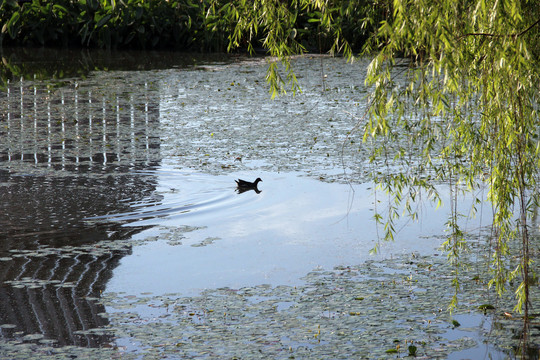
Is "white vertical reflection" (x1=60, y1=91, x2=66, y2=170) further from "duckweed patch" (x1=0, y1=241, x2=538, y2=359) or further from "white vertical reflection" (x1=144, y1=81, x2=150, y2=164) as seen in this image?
"duckweed patch" (x1=0, y1=241, x2=538, y2=359)

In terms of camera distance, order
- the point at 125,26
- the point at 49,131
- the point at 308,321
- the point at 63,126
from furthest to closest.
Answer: the point at 125,26, the point at 63,126, the point at 49,131, the point at 308,321

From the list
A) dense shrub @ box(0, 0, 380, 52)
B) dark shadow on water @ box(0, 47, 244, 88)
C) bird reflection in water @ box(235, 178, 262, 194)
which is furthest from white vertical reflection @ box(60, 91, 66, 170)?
dense shrub @ box(0, 0, 380, 52)

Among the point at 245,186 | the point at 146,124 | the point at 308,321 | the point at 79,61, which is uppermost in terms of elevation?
the point at 79,61

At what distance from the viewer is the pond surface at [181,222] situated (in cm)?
428

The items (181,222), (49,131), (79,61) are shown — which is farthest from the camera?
(79,61)

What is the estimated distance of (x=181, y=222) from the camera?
629 cm

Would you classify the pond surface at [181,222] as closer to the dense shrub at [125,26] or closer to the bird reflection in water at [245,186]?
the bird reflection in water at [245,186]

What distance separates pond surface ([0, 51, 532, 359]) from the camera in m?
4.28

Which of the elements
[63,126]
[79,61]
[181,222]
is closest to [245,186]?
[181,222]

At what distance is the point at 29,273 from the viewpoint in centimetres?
513

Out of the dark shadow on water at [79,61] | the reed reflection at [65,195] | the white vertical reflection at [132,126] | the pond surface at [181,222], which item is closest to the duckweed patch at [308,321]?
the pond surface at [181,222]

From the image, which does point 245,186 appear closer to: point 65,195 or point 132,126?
point 65,195

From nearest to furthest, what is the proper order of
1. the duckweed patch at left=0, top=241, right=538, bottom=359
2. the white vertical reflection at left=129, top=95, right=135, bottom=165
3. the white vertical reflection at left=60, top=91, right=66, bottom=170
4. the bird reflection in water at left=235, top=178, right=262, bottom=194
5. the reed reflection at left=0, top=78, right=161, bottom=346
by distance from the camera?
the duckweed patch at left=0, top=241, right=538, bottom=359, the reed reflection at left=0, top=78, right=161, bottom=346, the bird reflection in water at left=235, top=178, right=262, bottom=194, the white vertical reflection at left=60, top=91, right=66, bottom=170, the white vertical reflection at left=129, top=95, right=135, bottom=165

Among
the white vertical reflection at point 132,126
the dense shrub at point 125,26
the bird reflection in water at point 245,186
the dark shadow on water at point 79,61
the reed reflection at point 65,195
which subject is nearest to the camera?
the reed reflection at point 65,195
